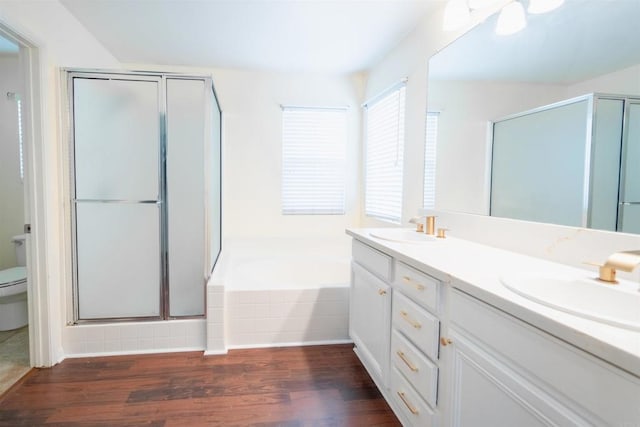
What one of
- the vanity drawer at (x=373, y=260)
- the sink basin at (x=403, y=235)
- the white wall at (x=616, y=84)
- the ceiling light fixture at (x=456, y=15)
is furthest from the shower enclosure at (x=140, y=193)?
the white wall at (x=616, y=84)

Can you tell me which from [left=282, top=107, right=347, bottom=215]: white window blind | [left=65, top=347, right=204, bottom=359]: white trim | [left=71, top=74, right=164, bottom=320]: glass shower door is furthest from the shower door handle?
[left=282, top=107, right=347, bottom=215]: white window blind

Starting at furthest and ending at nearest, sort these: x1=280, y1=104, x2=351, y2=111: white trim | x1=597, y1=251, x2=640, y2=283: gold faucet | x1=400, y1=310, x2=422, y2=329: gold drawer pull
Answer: x1=280, y1=104, x2=351, y2=111: white trim < x1=400, y1=310, x2=422, y2=329: gold drawer pull < x1=597, y1=251, x2=640, y2=283: gold faucet

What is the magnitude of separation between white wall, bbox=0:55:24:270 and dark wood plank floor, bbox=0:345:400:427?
6.09 ft

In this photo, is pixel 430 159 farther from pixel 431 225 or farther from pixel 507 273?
pixel 507 273

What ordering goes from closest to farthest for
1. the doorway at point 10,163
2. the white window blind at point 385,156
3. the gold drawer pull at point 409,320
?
the gold drawer pull at point 409,320
the white window blind at point 385,156
the doorway at point 10,163

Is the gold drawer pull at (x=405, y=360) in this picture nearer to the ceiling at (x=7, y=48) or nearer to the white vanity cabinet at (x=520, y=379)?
the white vanity cabinet at (x=520, y=379)

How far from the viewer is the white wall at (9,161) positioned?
10.4 feet

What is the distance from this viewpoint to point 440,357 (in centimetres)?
121

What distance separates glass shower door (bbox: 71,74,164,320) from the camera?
7.31 ft

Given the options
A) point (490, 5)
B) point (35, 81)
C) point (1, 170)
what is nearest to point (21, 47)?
point (35, 81)

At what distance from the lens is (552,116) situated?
1.42 meters

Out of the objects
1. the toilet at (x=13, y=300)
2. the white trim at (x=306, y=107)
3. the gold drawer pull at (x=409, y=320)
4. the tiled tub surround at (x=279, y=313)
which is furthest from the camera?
the white trim at (x=306, y=107)

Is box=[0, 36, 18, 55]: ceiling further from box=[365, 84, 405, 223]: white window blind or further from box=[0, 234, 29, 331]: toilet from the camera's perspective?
box=[365, 84, 405, 223]: white window blind

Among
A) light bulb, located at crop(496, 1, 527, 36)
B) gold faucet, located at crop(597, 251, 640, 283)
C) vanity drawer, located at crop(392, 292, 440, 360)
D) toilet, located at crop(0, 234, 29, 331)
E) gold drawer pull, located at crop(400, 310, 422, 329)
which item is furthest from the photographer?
toilet, located at crop(0, 234, 29, 331)
